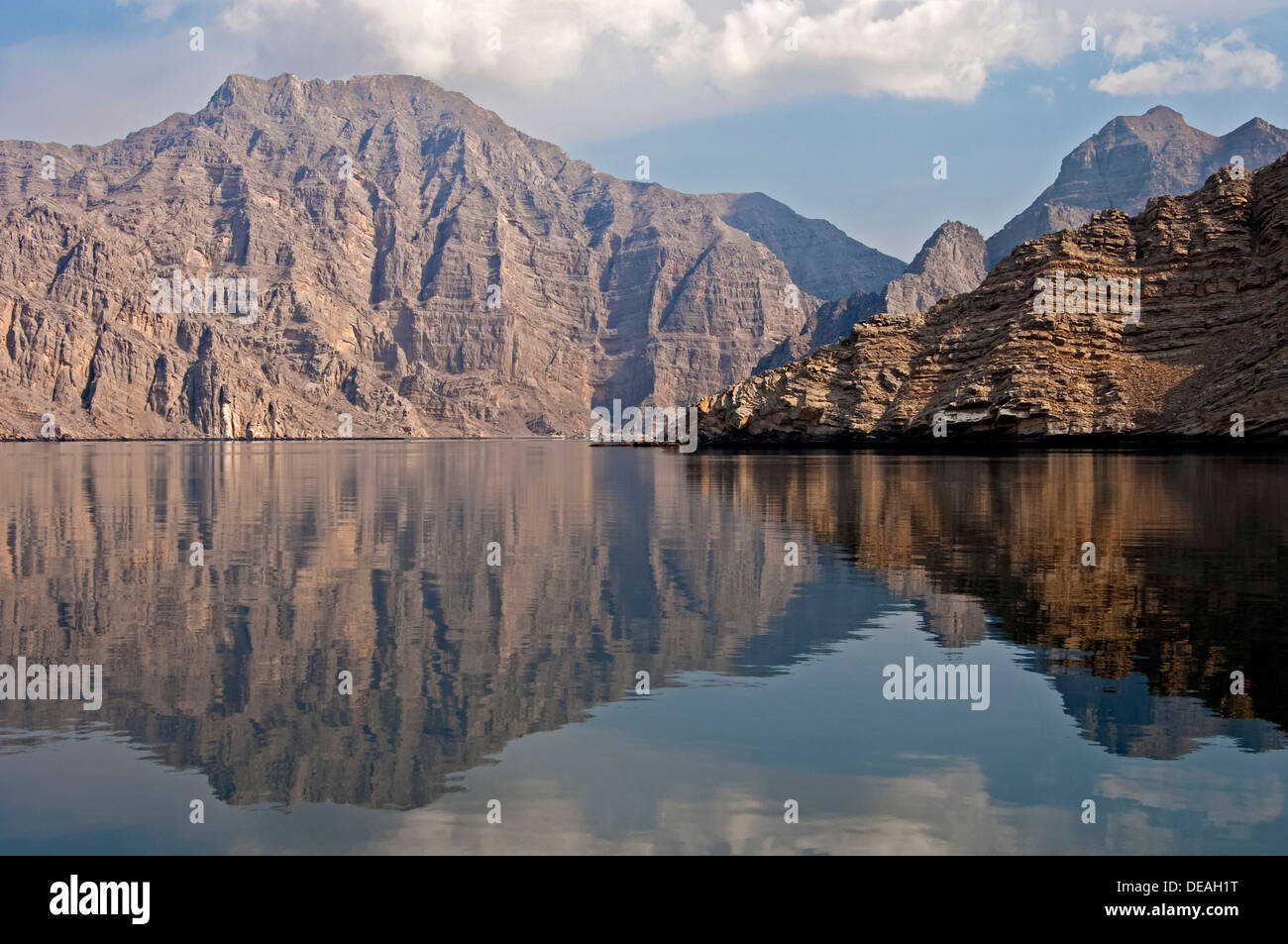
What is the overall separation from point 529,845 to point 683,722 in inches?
202

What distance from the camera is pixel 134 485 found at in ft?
257

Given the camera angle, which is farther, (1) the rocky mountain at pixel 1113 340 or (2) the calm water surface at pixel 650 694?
(1) the rocky mountain at pixel 1113 340

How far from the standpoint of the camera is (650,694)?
723 inches

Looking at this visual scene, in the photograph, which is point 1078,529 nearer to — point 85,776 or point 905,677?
point 905,677

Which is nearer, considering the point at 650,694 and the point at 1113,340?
the point at 650,694

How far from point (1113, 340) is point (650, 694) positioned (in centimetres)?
16071

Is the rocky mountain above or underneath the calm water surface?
above

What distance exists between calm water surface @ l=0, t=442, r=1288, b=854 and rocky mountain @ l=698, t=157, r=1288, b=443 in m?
112

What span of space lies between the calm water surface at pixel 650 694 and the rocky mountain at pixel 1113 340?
4413 inches

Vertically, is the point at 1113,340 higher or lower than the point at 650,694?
higher

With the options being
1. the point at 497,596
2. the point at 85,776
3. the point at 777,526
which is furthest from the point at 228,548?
the point at 85,776

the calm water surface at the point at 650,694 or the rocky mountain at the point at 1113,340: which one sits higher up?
the rocky mountain at the point at 1113,340

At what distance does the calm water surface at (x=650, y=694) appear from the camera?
41.7ft

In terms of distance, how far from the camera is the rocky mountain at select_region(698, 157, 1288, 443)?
143125 mm
